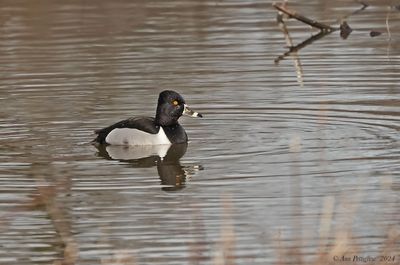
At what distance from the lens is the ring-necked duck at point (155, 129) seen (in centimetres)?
1488

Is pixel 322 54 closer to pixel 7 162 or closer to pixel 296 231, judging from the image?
pixel 7 162

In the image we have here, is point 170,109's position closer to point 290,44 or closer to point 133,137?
point 133,137

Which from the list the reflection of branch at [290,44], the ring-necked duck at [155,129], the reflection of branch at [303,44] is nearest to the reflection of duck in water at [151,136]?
the ring-necked duck at [155,129]

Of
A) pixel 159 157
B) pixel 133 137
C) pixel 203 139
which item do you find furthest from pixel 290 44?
pixel 159 157

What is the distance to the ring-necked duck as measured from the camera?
14.9 m

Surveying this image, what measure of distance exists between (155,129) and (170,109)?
0.36 m

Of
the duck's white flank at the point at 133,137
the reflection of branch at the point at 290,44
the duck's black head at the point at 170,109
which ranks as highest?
the duck's black head at the point at 170,109

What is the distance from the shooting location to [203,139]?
49.4 ft

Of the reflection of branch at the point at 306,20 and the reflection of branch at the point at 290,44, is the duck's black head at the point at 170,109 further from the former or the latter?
the reflection of branch at the point at 306,20

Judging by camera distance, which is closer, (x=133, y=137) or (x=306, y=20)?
(x=133, y=137)

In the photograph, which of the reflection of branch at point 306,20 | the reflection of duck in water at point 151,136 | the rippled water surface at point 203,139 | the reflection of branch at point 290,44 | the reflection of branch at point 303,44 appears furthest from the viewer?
the reflection of branch at point 306,20

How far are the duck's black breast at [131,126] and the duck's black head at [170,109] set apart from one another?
0.74 feet

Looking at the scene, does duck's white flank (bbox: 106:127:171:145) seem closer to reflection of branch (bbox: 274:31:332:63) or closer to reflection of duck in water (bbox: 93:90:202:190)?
reflection of duck in water (bbox: 93:90:202:190)

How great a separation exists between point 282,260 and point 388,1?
1810 centimetres
